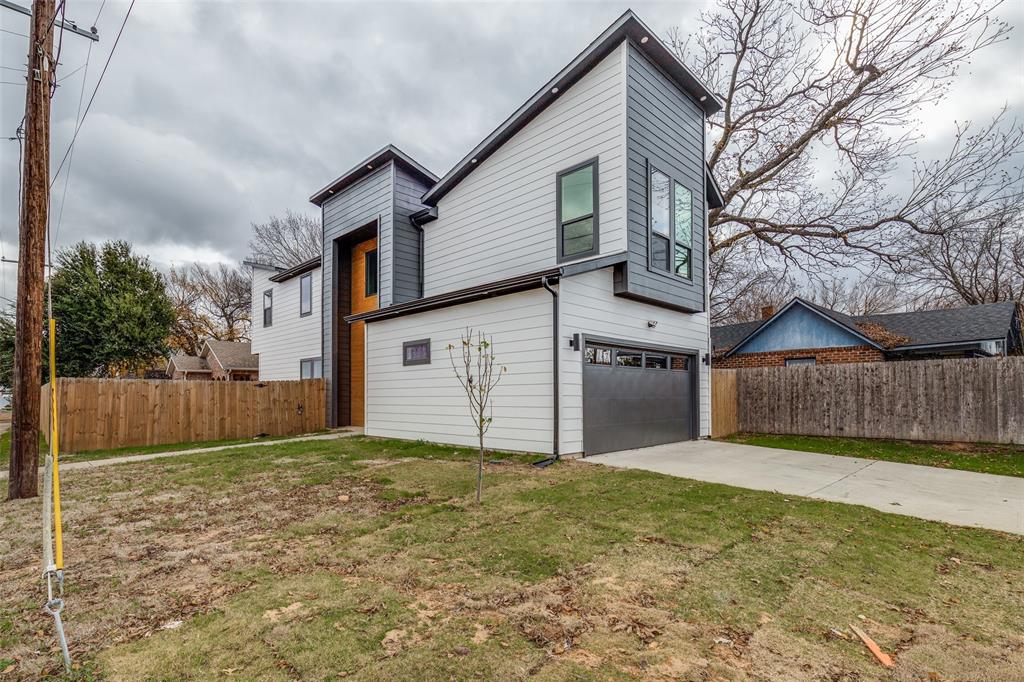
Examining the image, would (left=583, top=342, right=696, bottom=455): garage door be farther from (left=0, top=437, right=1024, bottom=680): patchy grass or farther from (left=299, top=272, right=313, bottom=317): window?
(left=299, top=272, right=313, bottom=317): window

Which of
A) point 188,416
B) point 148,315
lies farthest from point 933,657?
point 148,315

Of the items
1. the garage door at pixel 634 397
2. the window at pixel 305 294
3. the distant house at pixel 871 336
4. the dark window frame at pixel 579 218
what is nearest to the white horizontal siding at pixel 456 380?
the garage door at pixel 634 397

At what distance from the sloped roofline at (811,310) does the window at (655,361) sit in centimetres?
849

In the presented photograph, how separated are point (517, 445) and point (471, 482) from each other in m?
2.18

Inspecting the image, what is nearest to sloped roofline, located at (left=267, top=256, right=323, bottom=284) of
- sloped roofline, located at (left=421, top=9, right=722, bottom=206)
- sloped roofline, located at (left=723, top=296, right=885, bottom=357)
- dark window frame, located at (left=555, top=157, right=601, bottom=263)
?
sloped roofline, located at (left=421, top=9, right=722, bottom=206)

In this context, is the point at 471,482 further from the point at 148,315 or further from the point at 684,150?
the point at 148,315

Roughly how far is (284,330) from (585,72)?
13277 millimetres

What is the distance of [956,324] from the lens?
15.0 meters

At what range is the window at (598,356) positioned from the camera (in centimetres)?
825

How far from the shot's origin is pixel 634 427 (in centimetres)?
920

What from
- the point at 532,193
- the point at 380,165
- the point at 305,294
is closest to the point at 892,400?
the point at 532,193

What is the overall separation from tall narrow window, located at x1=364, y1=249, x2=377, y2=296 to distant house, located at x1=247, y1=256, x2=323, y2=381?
217cm

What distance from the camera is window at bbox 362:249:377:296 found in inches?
541

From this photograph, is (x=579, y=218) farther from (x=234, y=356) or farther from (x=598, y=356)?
(x=234, y=356)
